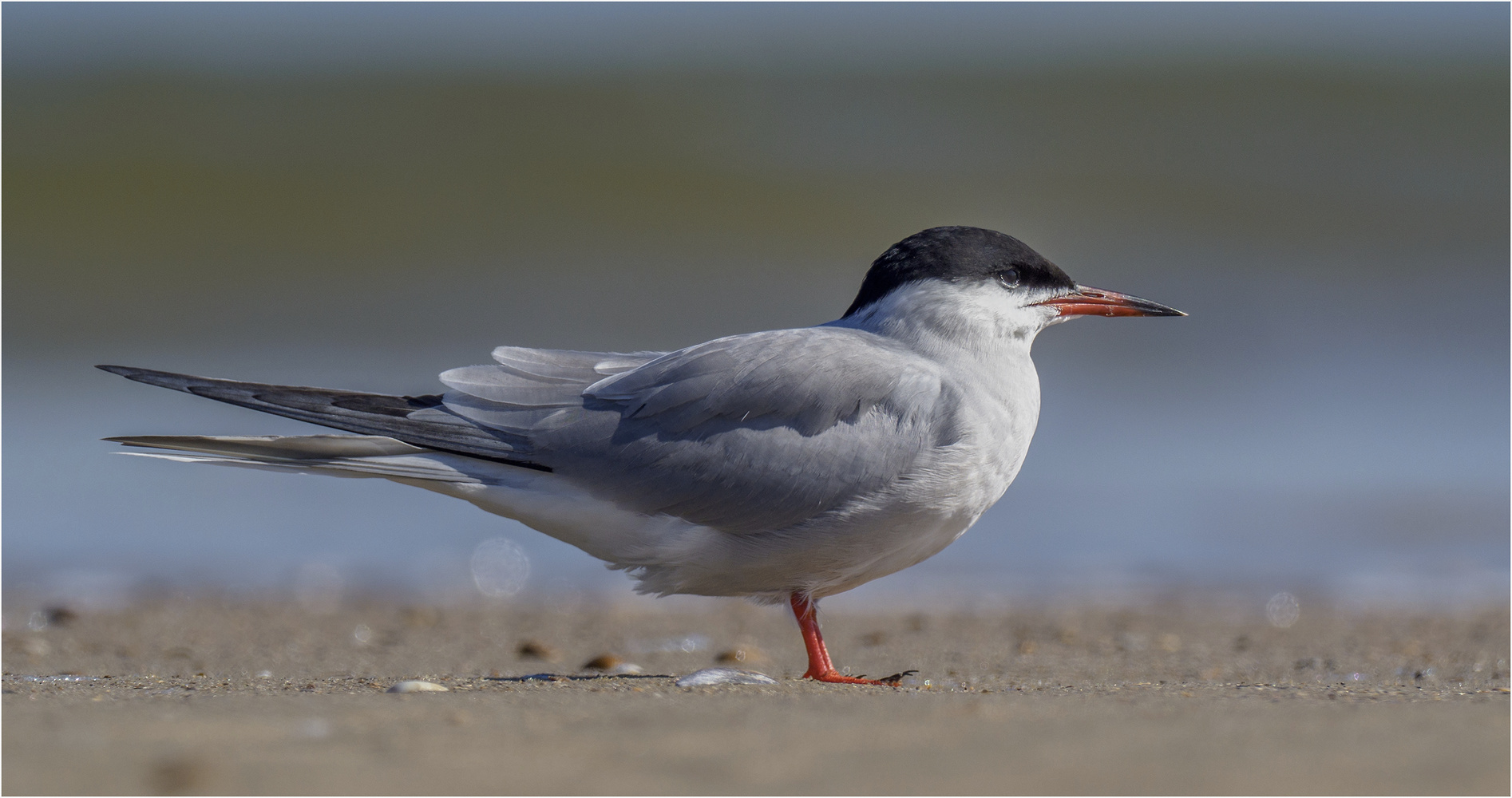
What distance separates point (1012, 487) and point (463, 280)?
8.13 metres

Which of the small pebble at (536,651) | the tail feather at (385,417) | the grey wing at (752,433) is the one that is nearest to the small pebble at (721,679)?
the grey wing at (752,433)

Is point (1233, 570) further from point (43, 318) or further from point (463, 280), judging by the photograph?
point (43, 318)

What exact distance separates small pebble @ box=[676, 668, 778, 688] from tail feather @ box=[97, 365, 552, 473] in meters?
0.84

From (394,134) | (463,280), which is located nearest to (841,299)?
(463,280)

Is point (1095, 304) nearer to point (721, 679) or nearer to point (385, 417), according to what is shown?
point (721, 679)

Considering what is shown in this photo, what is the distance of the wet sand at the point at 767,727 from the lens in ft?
7.87

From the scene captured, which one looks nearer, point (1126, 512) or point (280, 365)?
point (1126, 512)

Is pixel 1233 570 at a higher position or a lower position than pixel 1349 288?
lower

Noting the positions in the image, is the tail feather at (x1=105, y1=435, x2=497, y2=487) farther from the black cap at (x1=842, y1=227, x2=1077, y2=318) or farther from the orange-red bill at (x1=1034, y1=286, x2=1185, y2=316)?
the orange-red bill at (x1=1034, y1=286, x2=1185, y2=316)

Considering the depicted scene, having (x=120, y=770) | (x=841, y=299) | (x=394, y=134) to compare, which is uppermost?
(x=394, y=134)

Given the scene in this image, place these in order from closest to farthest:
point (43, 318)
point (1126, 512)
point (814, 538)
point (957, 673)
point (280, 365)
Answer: point (814, 538)
point (957, 673)
point (1126, 512)
point (280, 365)
point (43, 318)

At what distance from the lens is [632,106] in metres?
22.5

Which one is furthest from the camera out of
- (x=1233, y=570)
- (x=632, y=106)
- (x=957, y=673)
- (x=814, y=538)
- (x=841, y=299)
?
(x=632, y=106)

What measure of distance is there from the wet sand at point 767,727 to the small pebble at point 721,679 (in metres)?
0.07
